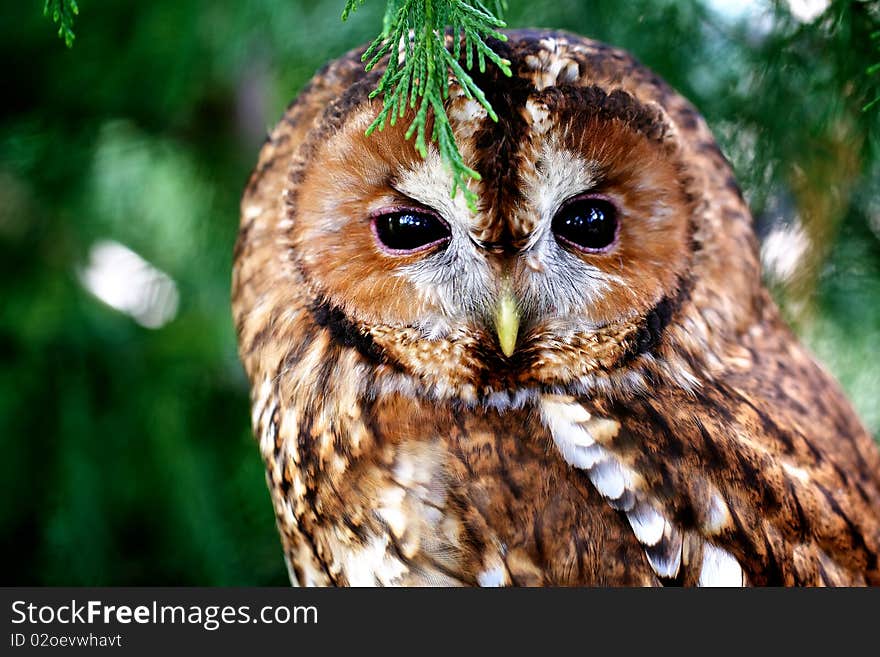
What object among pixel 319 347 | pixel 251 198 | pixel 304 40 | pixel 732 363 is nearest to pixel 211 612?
pixel 319 347

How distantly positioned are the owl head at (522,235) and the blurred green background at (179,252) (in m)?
0.47

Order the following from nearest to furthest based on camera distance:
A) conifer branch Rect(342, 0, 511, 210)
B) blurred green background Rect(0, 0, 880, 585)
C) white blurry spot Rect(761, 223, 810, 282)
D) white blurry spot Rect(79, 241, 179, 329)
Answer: conifer branch Rect(342, 0, 511, 210)
blurred green background Rect(0, 0, 880, 585)
white blurry spot Rect(761, 223, 810, 282)
white blurry spot Rect(79, 241, 179, 329)

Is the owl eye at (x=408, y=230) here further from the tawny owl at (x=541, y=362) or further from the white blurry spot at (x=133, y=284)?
the white blurry spot at (x=133, y=284)

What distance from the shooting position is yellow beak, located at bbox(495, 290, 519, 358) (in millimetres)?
1104

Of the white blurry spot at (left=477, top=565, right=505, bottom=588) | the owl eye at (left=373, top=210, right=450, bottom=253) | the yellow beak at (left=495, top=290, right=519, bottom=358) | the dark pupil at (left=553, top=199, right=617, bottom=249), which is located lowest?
the white blurry spot at (left=477, top=565, right=505, bottom=588)

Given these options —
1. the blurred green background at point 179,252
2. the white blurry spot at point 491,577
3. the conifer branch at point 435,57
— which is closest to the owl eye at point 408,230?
the conifer branch at point 435,57

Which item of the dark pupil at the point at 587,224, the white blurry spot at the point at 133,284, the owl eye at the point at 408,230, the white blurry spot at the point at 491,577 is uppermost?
the white blurry spot at the point at 133,284

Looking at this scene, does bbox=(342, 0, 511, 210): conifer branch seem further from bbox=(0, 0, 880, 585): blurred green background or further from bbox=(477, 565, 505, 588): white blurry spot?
bbox=(0, 0, 880, 585): blurred green background

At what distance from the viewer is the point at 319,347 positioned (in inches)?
51.6

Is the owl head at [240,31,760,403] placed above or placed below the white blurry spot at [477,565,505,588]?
above

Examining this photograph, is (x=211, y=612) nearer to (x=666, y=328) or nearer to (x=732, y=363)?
(x=666, y=328)

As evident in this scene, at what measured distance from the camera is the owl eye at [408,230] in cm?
113

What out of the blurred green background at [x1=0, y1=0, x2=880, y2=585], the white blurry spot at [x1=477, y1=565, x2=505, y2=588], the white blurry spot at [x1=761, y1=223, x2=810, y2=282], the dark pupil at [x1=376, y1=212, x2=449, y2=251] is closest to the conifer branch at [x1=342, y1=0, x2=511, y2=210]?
the dark pupil at [x1=376, y1=212, x2=449, y2=251]

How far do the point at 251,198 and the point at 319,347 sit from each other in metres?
0.33
